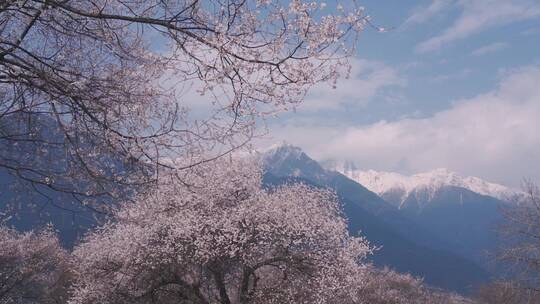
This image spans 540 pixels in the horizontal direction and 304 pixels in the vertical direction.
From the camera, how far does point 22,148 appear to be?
20.8ft

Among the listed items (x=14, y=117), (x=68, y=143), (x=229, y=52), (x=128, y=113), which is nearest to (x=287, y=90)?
(x=229, y=52)

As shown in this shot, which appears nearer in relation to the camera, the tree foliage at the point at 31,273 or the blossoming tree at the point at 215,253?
the blossoming tree at the point at 215,253

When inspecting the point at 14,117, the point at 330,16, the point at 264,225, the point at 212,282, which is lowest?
the point at 212,282

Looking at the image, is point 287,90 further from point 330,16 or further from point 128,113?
point 128,113

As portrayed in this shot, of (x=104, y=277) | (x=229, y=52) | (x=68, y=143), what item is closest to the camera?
(x=229, y=52)

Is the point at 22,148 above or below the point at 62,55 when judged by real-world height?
below

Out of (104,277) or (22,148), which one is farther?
(104,277)

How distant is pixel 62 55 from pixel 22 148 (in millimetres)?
1239

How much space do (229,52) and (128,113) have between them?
1464 millimetres

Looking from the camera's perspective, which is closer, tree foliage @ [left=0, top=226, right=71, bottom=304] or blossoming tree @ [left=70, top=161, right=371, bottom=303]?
blossoming tree @ [left=70, top=161, right=371, bottom=303]

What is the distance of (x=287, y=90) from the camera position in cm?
581

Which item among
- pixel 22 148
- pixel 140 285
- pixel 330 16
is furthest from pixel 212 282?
pixel 330 16

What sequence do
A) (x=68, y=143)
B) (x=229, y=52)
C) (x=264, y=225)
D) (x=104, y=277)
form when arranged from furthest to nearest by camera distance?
(x=104, y=277) → (x=264, y=225) → (x=68, y=143) → (x=229, y=52)

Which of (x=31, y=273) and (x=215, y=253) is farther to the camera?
(x=31, y=273)
